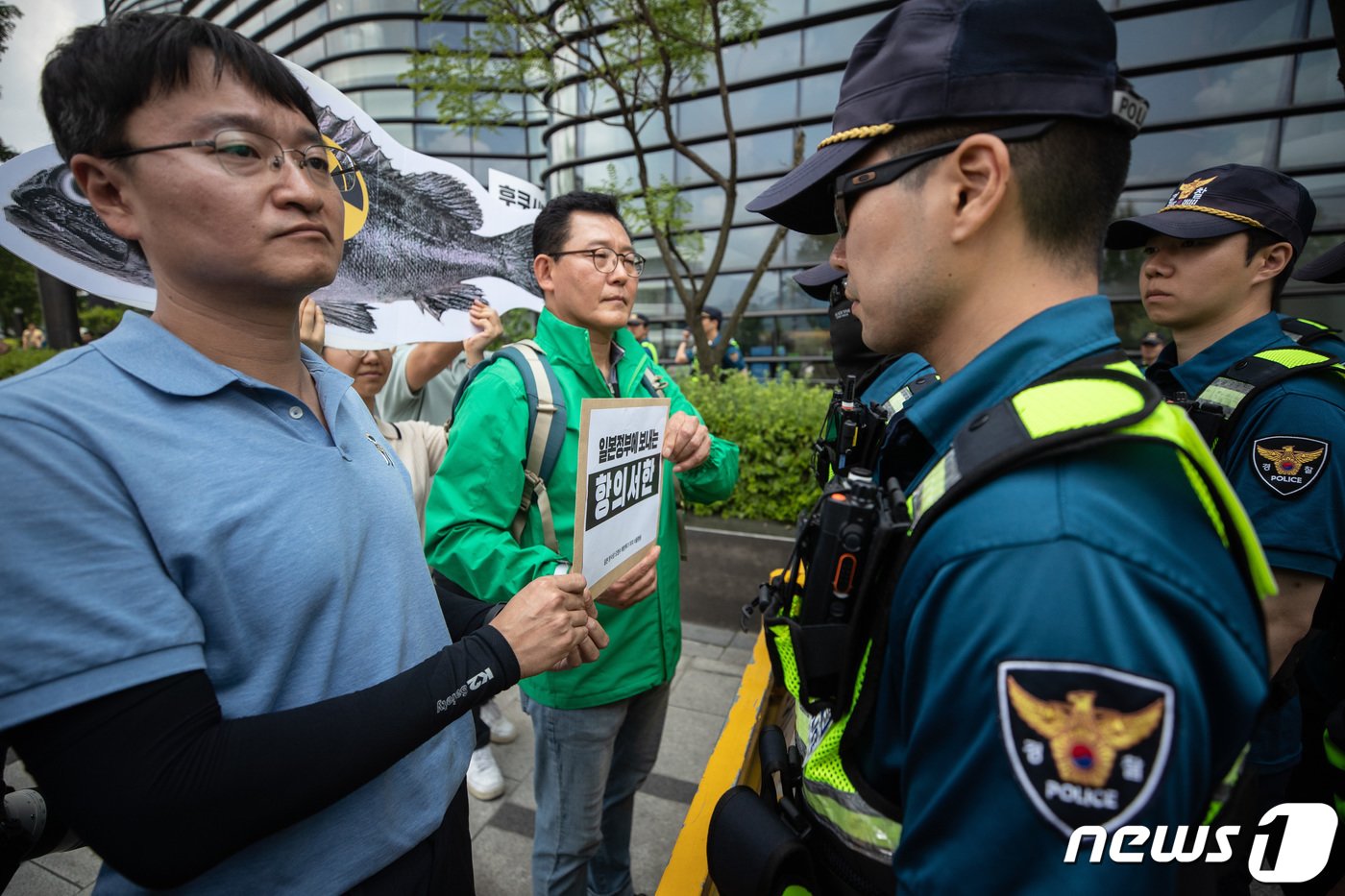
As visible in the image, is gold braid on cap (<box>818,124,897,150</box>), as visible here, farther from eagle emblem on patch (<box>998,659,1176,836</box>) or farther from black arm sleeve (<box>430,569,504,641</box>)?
black arm sleeve (<box>430,569,504,641</box>)

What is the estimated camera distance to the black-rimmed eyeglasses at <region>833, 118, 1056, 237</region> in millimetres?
917

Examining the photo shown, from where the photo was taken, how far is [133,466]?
2.91 ft

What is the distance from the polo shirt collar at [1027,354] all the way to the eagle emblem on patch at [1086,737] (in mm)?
385

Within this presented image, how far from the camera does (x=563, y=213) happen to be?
2305mm

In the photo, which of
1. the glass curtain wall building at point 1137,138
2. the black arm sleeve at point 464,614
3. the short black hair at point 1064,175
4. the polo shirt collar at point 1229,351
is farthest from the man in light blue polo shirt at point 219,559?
the glass curtain wall building at point 1137,138

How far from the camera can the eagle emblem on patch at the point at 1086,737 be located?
65 cm

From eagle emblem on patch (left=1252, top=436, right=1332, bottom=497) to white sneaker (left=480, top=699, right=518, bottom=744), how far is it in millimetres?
3507

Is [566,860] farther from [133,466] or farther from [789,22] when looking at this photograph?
[789,22]

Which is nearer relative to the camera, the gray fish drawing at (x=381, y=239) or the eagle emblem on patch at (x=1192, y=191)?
the gray fish drawing at (x=381, y=239)

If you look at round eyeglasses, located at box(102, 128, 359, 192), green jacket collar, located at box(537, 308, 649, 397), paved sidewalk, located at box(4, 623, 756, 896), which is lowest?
paved sidewalk, located at box(4, 623, 756, 896)

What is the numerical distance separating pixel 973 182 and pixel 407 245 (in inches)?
87.1

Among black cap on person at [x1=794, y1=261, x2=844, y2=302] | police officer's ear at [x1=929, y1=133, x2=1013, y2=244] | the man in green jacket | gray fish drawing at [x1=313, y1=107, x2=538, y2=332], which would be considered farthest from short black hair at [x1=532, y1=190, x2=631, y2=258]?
police officer's ear at [x1=929, y1=133, x2=1013, y2=244]

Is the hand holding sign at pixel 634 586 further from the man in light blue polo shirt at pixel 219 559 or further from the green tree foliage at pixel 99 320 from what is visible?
the green tree foliage at pixel 99 320

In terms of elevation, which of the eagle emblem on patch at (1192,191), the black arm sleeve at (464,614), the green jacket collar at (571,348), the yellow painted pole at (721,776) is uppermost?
the eagle emblem on patch at (1192,191)
